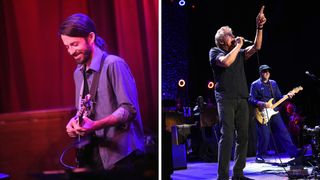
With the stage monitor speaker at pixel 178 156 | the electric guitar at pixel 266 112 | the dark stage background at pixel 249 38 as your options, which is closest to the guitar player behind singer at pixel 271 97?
the electric guitar at pixel 266 112

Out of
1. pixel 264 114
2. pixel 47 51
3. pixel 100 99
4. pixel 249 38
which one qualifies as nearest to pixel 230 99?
pixel 100 99

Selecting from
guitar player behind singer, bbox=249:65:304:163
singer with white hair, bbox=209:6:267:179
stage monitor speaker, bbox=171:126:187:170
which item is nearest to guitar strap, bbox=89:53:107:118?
singer with white hair, bbox=209:6:267:179

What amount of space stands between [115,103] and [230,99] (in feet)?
3.96

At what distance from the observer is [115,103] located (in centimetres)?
334

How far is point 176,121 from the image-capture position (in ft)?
17.0

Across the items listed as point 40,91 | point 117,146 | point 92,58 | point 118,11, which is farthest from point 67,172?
point 118,11

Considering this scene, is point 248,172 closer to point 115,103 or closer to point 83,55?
point 115,103

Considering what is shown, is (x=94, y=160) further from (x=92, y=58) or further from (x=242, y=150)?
(x=242, y=150)

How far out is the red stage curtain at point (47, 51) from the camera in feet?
10.3

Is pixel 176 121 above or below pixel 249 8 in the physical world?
below

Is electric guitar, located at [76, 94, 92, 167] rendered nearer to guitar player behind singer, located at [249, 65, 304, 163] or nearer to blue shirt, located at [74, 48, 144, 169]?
blue shirt, located at [74, 48, 144, 169]

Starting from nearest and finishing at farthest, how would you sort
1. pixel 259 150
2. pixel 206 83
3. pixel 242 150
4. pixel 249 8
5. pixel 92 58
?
1. pixel 92 58
2. pixel 242 150
3. pixel 259 150
4. pixel 249 8
5. pixel 206 83

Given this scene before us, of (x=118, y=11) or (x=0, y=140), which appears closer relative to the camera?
(x=0, y=140)

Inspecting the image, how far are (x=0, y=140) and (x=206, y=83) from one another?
26.6ft
